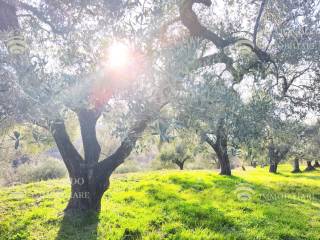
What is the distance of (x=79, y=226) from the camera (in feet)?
42.9

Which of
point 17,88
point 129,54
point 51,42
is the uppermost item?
point 51,42

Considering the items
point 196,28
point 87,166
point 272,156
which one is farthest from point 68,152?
point 272,156

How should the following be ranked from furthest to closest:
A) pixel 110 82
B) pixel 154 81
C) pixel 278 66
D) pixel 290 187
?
1. pixel 290 187
2. pixel 278 66
3. pixel 110 82
4. pixel 154 81

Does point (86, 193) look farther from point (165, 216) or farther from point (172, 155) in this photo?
point (172, 155)

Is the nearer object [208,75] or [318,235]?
[208,75]

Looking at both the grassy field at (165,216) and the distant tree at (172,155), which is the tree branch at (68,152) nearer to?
the grassy field at (165,216)

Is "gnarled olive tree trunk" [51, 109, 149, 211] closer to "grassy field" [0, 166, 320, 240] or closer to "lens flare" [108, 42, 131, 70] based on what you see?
"grassy field" [0, 166, 320, 240]

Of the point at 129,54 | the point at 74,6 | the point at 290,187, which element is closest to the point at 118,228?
the point at 129,54

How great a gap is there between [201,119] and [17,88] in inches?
186

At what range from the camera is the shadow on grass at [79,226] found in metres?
12.1

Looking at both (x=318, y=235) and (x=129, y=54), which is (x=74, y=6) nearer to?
(x=129, y=54)

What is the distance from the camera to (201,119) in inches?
317

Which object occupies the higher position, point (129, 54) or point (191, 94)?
point (129, 54)

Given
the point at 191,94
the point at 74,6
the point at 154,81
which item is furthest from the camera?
the point at 74,6
